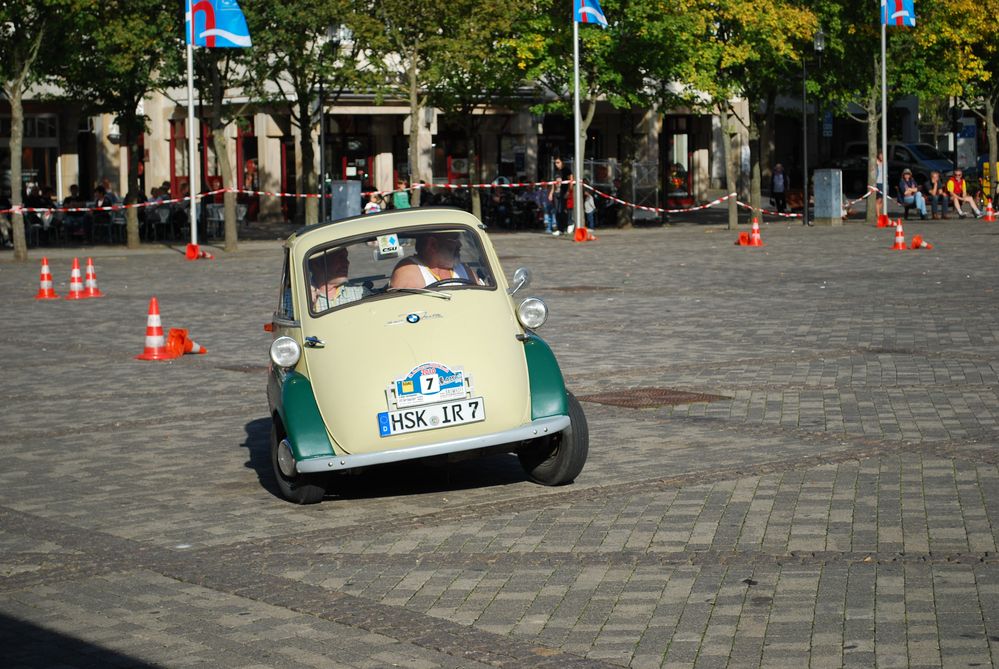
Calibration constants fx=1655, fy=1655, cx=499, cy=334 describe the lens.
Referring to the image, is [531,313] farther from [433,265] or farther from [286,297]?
[286,297]

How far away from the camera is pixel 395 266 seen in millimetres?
9719

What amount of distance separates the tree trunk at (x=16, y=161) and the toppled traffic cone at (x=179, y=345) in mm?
17516

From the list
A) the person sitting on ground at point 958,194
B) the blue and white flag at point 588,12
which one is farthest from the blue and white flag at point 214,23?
the person sitting on ground at point 958,194

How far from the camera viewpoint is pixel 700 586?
275 inches

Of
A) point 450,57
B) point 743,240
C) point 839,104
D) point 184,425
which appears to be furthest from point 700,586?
point 839,104

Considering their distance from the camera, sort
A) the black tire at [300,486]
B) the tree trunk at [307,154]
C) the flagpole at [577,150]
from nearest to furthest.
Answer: the black tire at [300,486]
the flagpole at [577,150]
the tree trunk at [307,154]

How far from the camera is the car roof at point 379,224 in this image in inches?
384

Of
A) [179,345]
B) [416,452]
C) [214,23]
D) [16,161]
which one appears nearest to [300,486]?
[416,452]

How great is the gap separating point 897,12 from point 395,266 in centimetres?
3316

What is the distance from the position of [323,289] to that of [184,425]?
2.89m

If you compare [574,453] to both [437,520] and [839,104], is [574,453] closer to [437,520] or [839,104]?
[437,520]

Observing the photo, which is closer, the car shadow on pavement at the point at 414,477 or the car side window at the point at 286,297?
the car shadow on pavement at the point at 414,477

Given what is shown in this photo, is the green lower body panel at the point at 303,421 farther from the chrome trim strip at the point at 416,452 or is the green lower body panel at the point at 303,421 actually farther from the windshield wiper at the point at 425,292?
the windshield wiper at the point at 425,292

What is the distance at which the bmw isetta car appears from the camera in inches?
352
